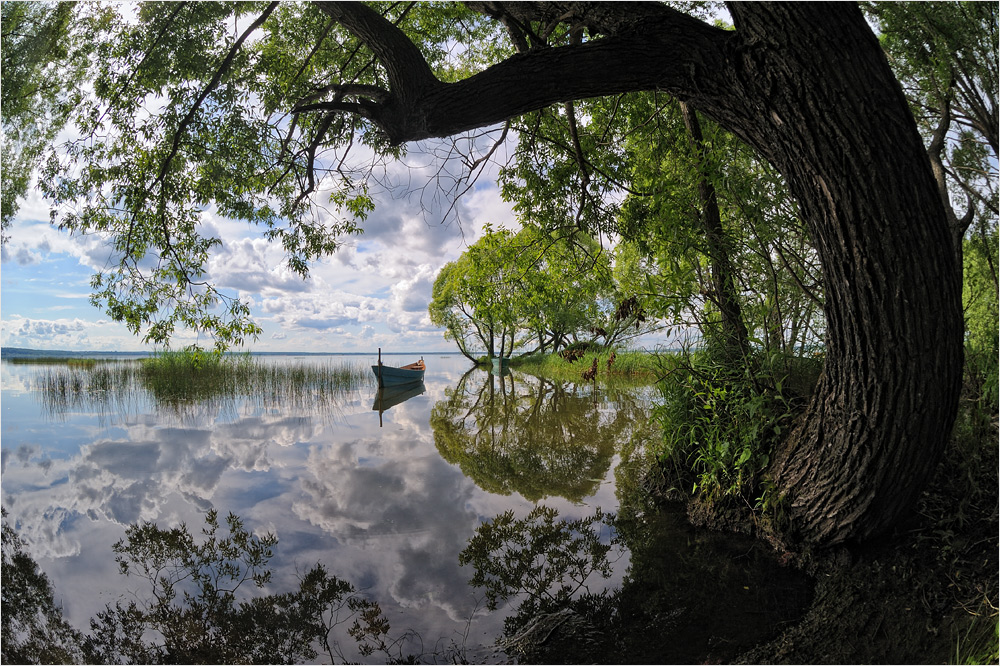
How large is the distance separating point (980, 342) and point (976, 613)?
3.42 metres

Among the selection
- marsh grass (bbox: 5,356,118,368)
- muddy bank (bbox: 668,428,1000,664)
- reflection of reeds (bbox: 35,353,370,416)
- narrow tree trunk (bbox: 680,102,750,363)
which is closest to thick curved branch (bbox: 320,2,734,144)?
narrow tree trunk (bbox: 680,102,750,363)

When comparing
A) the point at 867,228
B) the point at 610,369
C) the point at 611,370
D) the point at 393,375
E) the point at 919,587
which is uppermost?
the point at 867,228

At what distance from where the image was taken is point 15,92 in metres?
3.81

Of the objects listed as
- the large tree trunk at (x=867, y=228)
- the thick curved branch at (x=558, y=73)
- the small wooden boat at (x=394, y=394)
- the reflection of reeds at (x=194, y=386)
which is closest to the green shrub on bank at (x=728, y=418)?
the large tree trunk at (x=867, y=228)

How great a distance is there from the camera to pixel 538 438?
253 inches

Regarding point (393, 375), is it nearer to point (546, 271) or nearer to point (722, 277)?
point (546, 271)

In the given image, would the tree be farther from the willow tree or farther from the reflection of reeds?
the reflection of reeds

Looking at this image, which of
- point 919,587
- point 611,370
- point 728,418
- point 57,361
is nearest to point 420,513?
point 728,418

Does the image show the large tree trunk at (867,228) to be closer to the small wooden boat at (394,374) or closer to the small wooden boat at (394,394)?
the small wooden boat at (394,394)

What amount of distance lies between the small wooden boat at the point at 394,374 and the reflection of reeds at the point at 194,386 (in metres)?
0.83

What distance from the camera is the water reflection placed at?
4582 millimetres

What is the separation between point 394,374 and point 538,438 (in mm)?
7775

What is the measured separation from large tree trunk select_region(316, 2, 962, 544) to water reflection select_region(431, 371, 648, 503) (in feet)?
6.95

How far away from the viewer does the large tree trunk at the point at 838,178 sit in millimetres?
2148
